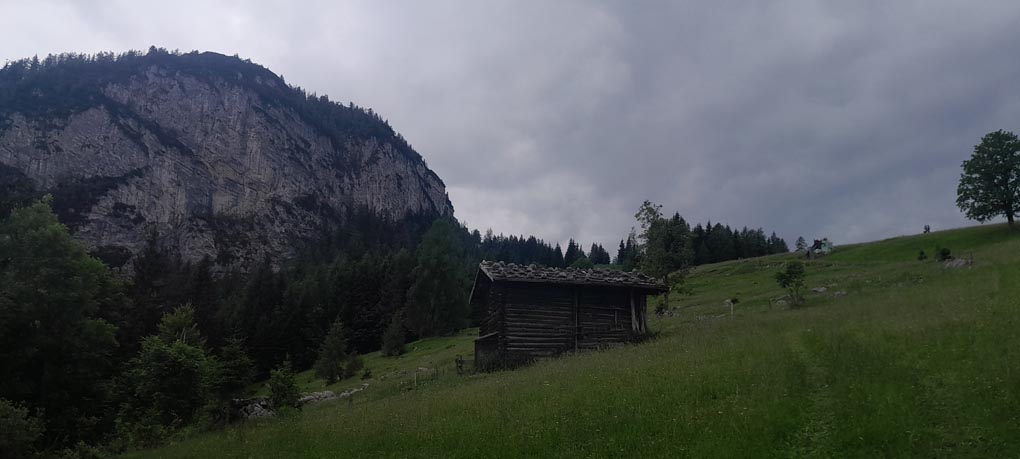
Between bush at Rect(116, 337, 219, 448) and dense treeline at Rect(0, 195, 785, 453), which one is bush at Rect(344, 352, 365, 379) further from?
bush at Rect(116, 337, 219, 448)

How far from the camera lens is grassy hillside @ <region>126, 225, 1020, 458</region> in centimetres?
1043

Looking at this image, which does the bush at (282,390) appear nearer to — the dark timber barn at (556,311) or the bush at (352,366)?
the dark timber barn at (556,311)

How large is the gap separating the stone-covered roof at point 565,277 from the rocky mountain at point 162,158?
396 ft

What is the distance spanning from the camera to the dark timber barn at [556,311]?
1182 inches

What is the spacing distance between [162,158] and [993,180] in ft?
597

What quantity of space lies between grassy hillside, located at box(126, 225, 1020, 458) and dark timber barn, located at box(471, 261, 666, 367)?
836 centimetres

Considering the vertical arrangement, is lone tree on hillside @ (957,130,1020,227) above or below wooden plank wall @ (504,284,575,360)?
→ above

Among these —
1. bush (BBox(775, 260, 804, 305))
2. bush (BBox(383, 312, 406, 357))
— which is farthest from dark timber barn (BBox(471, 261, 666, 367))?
bush (BBox(383, 312, 406, 357))

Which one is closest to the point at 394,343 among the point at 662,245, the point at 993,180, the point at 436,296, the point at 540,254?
the point at 436,296

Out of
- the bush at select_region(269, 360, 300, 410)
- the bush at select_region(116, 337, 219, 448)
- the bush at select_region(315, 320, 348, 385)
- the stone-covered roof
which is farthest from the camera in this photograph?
the bush at select_region(315, 320, 348, 385)

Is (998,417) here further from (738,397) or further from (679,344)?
(679,344)

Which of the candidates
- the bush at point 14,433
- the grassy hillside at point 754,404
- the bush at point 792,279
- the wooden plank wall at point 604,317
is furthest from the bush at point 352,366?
the bush at point 792,279

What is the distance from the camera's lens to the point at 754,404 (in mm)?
12258

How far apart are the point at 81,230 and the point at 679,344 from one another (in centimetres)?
15225
